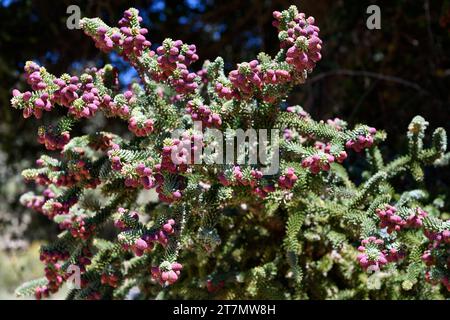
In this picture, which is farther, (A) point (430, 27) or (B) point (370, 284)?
(A) point (430, 27)

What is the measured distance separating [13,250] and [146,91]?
3.18 meters

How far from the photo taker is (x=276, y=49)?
5.10 m

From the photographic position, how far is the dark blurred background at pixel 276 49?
4.18 metres

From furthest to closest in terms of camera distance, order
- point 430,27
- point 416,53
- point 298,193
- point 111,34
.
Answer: point 416,53 → point 430,27 → point 298,193 → point 111,34

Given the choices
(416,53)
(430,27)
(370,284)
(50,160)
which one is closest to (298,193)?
(370,284)

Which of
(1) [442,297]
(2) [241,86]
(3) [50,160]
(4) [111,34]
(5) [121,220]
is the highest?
(4) [111,34]

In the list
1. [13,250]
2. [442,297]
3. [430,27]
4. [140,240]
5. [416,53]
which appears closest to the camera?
[140,240]

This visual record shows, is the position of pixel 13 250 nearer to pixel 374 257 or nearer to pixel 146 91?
pixel 146 91

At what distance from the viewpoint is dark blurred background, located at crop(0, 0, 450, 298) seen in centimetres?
418

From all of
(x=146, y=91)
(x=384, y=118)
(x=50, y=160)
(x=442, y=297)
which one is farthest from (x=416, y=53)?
(x=50, y=160)

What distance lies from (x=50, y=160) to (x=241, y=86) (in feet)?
3.14

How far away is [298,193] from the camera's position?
2482 millimetres

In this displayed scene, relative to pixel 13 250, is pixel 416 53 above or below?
above

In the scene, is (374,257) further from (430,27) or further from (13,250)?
(13,250)
